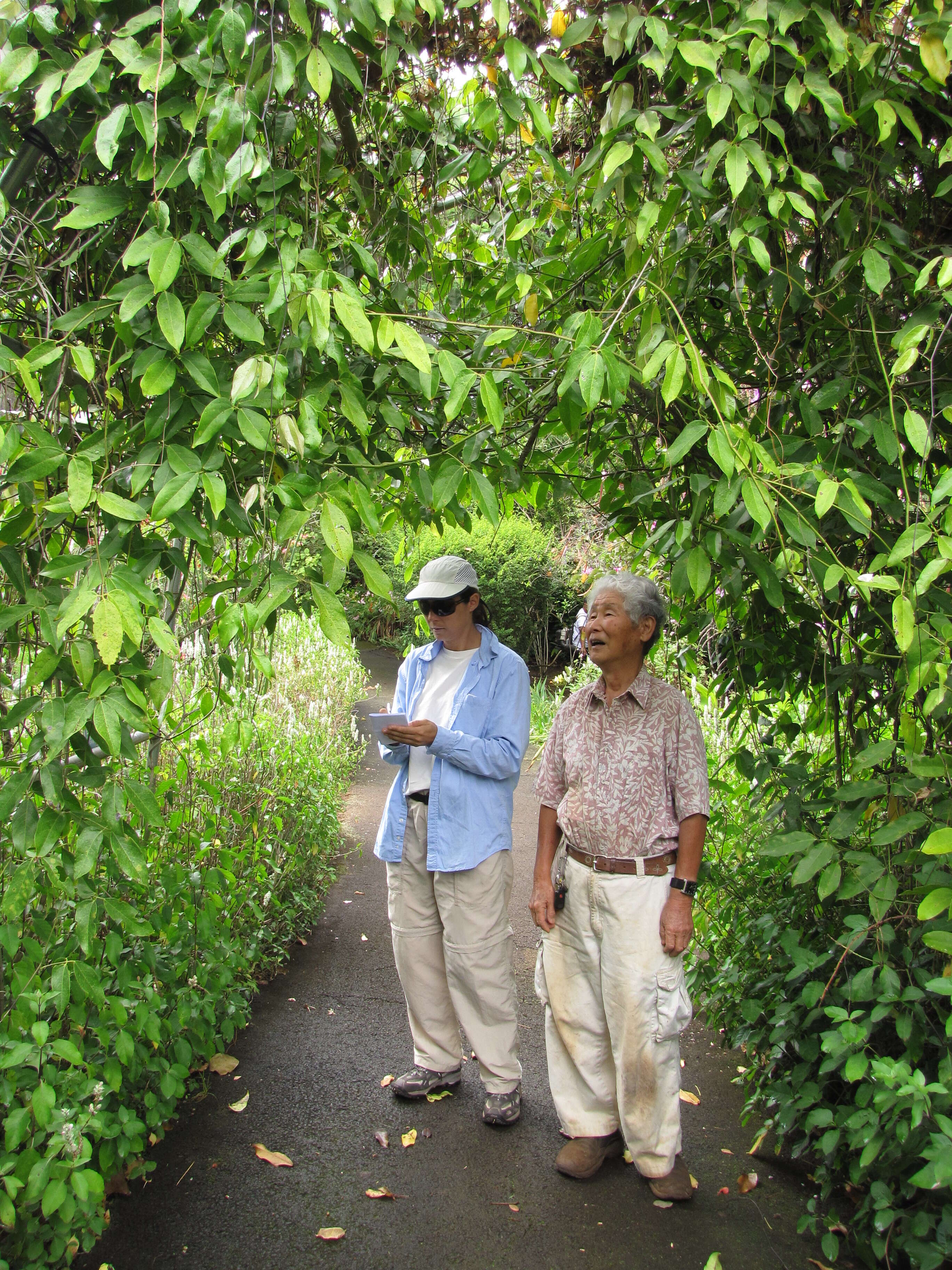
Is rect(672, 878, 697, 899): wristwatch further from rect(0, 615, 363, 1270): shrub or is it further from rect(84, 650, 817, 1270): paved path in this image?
rect(0, 615, 363, 1270): shrub

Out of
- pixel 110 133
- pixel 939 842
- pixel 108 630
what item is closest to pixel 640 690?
pixel 939 842

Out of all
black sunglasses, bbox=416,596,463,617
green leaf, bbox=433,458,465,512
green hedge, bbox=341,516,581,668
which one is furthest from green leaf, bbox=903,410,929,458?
green hedge, bbox=341,516,581,668

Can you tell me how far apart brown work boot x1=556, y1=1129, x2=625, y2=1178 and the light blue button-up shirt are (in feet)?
3.09

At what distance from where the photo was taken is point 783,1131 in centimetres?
260

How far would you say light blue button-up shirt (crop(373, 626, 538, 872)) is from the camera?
3289mm

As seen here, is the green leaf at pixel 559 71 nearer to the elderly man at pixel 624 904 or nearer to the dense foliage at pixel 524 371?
the dense foliage at pixel 524 371

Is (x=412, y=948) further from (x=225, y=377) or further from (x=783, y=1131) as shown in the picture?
(x=225, y=377)

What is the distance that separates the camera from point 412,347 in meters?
1.80

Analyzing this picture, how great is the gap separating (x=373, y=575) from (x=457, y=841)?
5.83 ft

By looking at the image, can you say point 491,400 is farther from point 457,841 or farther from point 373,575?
point 457,841

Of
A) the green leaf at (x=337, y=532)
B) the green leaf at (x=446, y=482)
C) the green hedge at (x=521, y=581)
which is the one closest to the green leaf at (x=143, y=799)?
the green leaf at (x=337, y=532)

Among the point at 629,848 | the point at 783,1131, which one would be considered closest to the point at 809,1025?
the point at 783,1131

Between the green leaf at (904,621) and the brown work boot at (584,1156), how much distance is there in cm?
206

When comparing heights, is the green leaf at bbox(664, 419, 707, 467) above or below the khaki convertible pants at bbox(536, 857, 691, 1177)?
above
